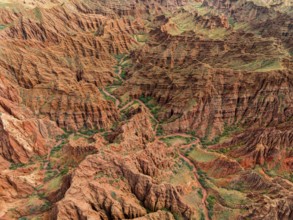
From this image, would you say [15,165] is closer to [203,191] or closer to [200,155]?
[203,191]

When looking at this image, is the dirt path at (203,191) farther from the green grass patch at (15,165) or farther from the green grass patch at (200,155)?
the green grass patch at (15,165)

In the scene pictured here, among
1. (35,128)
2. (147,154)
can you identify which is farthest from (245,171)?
(35,128)

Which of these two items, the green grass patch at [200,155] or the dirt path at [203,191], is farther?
the green grass patch at [200,155]

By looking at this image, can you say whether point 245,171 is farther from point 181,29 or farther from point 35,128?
point 181,29

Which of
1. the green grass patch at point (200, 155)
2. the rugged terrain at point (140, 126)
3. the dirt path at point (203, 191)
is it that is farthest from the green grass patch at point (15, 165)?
the green grass patch at point (200, 155)

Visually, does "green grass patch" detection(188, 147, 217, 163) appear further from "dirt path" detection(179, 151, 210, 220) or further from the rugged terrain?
"dirt path" detection(179, 151, 210, 220)

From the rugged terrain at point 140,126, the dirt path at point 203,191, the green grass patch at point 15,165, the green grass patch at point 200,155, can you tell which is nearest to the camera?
the rugged terrain at point 140,126

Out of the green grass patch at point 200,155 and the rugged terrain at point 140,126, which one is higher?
the rugged terrain at point 140,126

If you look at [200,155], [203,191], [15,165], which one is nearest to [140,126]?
[200,155]
